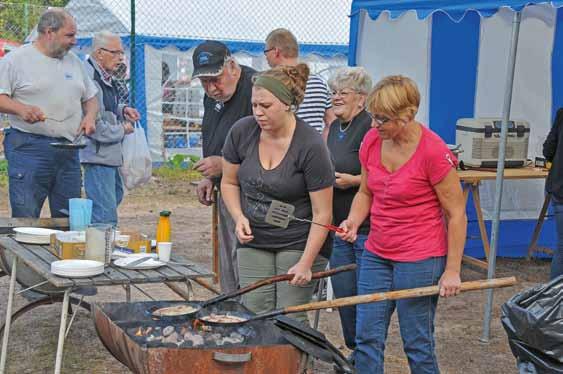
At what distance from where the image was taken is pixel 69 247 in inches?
155

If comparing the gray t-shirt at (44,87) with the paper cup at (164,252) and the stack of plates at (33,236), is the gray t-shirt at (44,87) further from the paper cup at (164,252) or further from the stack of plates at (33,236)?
the paper cup at (164,252)

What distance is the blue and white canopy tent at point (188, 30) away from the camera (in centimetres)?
1240

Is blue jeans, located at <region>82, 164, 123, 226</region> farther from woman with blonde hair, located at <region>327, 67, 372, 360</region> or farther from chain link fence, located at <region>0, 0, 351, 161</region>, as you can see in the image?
chain link fence, located at <region>0, 0, 351, 161</region>

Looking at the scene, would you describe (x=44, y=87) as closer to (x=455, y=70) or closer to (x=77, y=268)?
(x=77, y=268)

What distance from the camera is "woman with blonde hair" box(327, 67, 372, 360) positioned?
14.9 ft

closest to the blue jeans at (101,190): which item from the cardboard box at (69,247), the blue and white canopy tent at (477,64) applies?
the cardboard box at (69,247)

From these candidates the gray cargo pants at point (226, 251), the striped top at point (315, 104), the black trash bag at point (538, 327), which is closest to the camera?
the black trash bag at point (538, 327)

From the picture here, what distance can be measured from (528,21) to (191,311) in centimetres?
494

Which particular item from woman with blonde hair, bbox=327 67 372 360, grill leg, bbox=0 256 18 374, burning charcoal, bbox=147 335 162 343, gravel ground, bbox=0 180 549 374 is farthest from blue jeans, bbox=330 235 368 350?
grill leg, bbox=0 256 18 374

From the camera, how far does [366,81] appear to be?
15.2ft

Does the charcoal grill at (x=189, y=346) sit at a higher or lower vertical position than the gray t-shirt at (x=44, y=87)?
lower

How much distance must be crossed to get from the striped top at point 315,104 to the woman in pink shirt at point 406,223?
164 cm

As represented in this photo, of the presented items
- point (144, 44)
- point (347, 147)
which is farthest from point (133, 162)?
point (144, 44)

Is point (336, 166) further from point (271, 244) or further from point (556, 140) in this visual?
point (556, 140)
